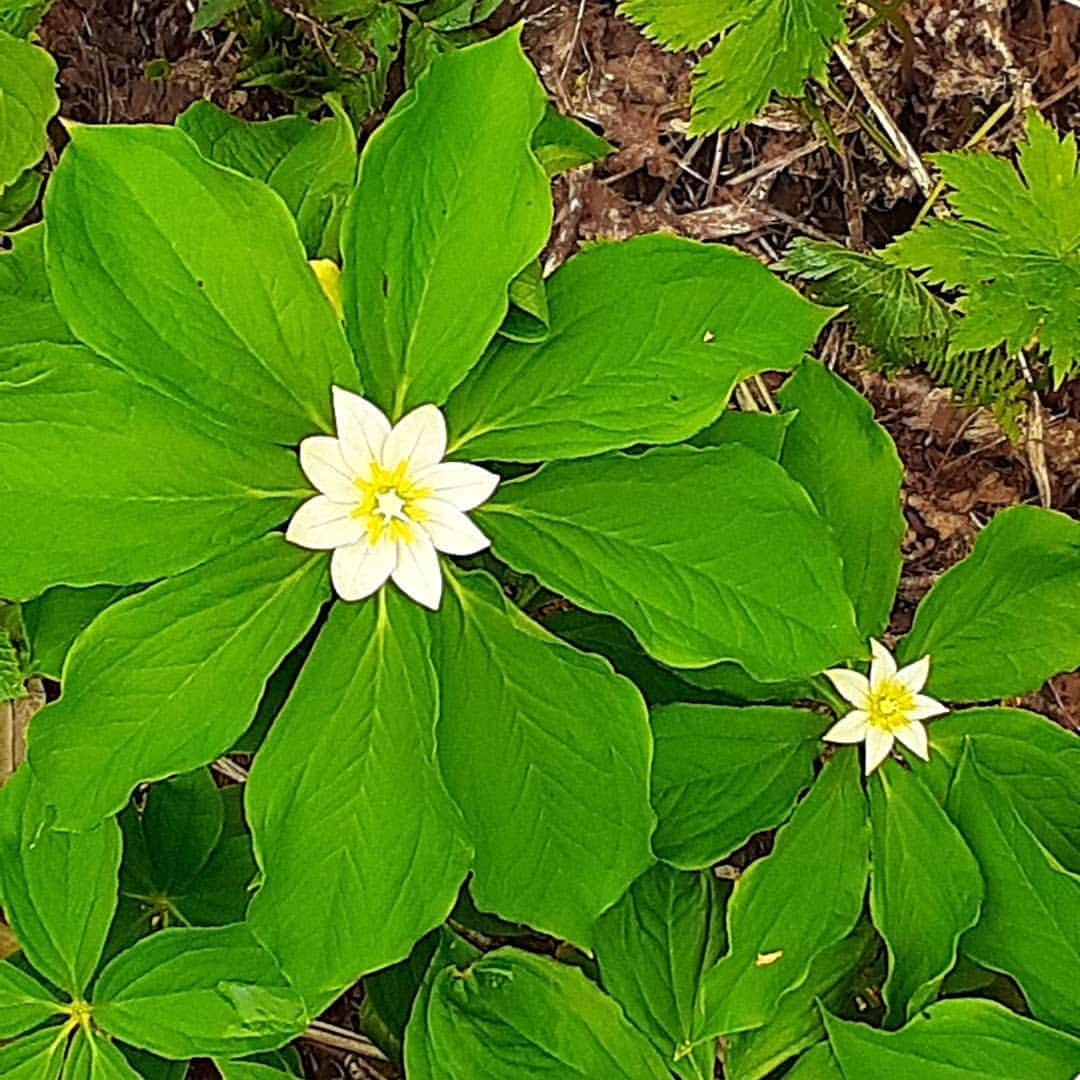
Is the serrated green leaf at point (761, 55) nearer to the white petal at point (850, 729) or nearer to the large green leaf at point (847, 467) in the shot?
the large green leaf at point (847, 467)

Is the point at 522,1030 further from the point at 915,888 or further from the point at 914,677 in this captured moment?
the point at 914,677

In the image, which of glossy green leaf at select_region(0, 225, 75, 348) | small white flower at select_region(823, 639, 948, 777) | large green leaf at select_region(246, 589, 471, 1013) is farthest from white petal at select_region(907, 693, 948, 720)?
glossy green leaf at select_region(0, 225, 75, 348)

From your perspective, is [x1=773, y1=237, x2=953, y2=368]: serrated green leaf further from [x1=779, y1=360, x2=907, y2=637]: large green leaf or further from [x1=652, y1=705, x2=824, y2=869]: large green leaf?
[x1=652, y1=705, x2=824, y2=869]: large green leaf

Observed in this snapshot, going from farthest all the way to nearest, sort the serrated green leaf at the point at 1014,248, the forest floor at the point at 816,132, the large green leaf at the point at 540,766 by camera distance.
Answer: the forest floor at the point at 816,132
the serrated green leaf at the point at 1014,248
the large green leaf at the point at 540,766

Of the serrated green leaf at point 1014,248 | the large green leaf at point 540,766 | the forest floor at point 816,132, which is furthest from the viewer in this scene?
the forest floor at point 816,132

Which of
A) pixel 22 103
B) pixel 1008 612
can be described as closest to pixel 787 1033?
pixel 1008 612

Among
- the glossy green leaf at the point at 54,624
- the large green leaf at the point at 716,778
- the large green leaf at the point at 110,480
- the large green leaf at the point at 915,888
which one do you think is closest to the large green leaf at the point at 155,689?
the large green leaf at the point at 110,480

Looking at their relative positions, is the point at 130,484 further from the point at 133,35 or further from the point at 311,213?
the point at 133,35
